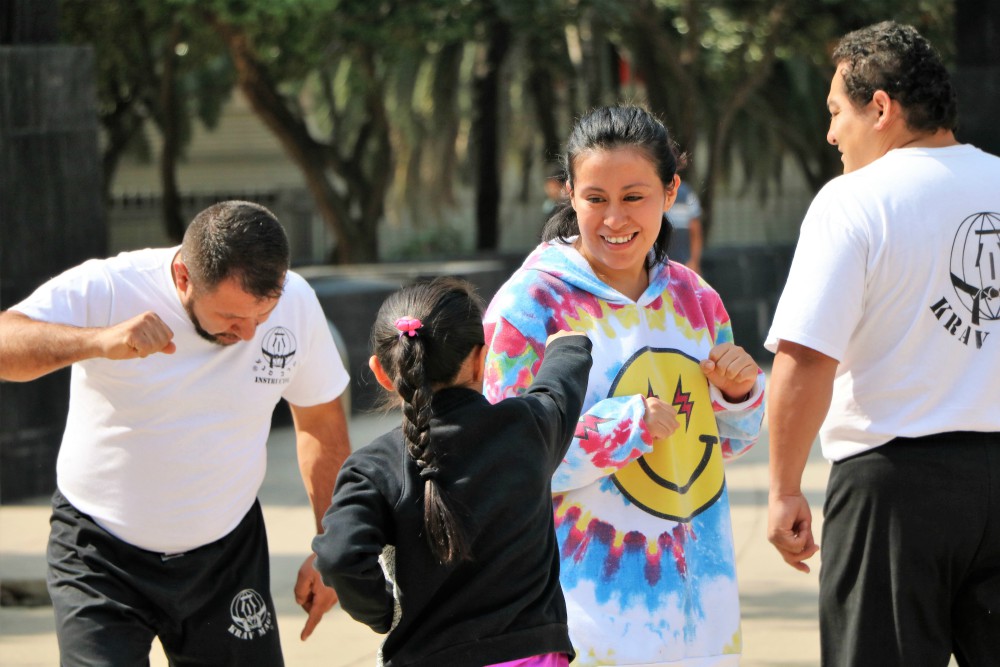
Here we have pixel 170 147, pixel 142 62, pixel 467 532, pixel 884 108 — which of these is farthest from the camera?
pixel 170 147

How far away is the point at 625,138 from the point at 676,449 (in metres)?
0.70

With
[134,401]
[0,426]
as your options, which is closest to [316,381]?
[134,401]

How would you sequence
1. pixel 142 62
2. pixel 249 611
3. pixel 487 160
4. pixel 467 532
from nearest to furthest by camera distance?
1. pixel 467 532
2. pixel 249 611
3. pixel 142 62
4. pixel 487 160

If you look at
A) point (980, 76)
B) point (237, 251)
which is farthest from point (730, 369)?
point (980, 76)

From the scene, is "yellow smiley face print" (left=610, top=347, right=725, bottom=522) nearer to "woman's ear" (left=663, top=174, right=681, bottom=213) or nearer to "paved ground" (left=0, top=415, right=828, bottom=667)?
"woman's ear" (left=663, top=174, right=681, bottom=213)

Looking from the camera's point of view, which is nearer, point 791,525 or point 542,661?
point 542,661

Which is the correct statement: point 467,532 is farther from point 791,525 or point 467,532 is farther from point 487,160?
point 487,160

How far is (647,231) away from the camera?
3.18 m

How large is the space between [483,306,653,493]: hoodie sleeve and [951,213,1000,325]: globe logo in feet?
2.62

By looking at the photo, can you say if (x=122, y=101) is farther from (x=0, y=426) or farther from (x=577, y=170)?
(x=577, y=170)

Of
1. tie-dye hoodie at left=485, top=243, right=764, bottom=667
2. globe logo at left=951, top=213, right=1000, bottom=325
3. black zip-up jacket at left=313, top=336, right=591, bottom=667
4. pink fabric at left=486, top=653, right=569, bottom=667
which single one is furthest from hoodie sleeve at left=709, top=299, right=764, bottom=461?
pink fabric at left=486, top=653, right=569, bottom=667

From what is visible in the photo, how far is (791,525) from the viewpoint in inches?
130

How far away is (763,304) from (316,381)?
11346 mm

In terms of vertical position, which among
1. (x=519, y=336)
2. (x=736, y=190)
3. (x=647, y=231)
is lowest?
(x=736, y=190)
